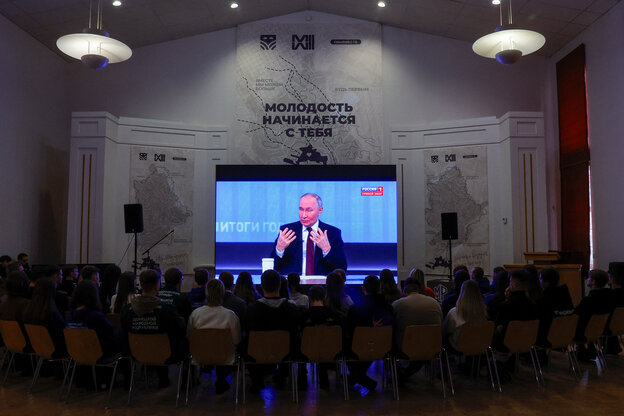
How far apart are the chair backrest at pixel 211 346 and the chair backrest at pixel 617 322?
394 cm

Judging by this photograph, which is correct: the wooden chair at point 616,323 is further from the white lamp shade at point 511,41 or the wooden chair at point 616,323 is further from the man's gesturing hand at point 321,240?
the man's gesturing hand at point 321,240

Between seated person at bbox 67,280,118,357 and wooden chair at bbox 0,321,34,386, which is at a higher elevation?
seated person at bbox 67,280,118,357

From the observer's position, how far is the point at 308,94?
33.7 feet

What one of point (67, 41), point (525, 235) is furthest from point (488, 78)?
point (67, 41)

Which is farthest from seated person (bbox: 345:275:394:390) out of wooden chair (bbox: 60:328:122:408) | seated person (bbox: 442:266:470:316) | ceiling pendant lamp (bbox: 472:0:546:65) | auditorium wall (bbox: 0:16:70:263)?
auditorium wall (bbox: 0:16:70:263)

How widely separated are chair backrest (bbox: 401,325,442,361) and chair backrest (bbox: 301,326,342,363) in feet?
1.88

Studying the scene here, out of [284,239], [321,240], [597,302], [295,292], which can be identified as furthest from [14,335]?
[597,302]

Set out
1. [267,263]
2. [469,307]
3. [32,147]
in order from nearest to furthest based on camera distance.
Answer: [469,307] → [267,263] → [32,147]

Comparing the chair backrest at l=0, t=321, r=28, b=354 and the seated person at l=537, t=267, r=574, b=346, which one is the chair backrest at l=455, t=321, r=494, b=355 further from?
the chair backrest at l=0, t=321, r=28, b=354

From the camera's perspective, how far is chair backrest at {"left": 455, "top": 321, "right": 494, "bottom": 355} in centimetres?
416

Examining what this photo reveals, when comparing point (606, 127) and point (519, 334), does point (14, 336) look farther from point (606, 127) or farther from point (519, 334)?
point (606, 127)

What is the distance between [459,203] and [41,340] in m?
7.65

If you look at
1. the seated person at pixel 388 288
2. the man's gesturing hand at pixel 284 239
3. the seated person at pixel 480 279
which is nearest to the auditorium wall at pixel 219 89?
the man's gesturing hand at pixel 284 239

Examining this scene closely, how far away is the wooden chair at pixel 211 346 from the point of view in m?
3.90
